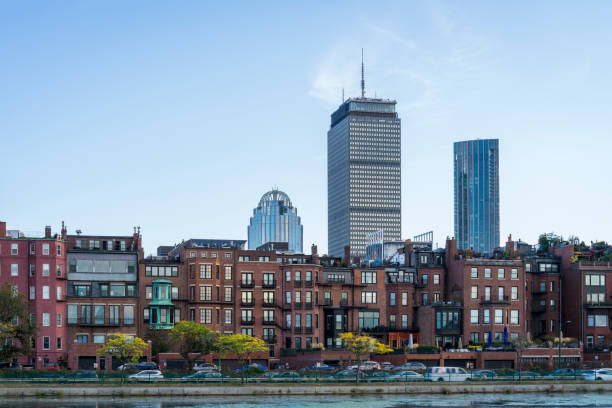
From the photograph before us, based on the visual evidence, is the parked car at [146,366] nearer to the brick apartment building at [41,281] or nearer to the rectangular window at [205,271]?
the brick apartment building at [41,281]

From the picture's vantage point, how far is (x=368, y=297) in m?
149

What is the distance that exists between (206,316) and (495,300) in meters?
42.1

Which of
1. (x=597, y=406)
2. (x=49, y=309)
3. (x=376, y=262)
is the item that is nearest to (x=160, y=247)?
(x=376, y=262)

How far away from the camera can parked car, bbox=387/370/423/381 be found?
109625mm

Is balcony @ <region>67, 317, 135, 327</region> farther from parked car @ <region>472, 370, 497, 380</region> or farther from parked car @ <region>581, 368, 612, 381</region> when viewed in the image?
parked car @ <region>581, 368, 612, 381</region>

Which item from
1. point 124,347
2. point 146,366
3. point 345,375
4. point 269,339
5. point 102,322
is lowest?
point 146,366

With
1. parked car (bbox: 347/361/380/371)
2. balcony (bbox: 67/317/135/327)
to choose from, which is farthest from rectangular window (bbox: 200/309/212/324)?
parked car (bbox: 347/361/380/371)

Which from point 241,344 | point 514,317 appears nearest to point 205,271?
point 241,344

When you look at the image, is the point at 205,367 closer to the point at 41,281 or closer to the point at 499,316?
the point at 41,281

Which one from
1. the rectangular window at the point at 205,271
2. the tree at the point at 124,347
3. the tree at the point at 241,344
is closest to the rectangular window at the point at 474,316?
the tree at the point at 241,344

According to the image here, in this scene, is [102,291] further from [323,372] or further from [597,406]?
[597,406]

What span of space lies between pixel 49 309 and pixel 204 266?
72.1 feet

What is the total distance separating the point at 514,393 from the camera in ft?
356

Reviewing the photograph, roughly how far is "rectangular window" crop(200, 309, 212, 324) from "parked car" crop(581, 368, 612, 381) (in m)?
51.6
